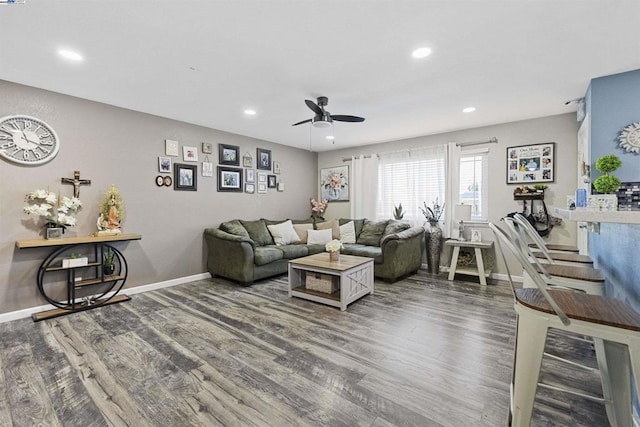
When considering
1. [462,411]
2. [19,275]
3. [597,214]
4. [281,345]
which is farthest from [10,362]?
[597,214]

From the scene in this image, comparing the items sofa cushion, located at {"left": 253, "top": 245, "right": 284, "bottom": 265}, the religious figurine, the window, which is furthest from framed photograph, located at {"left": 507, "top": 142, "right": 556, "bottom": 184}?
the religious figurine

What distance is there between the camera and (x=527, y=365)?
47.9 inches

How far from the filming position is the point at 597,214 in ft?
4.00

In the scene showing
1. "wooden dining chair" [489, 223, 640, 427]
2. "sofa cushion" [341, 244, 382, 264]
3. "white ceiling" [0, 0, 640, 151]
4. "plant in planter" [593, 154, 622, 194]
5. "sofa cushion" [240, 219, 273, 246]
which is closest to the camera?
"wooden dining chair" [489, 223, 640, 427]

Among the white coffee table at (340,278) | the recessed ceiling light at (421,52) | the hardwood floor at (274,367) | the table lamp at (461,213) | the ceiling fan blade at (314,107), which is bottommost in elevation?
the hardwood floor at (274,367)

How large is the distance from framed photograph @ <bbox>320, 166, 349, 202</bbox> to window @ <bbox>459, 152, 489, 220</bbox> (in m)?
2.26

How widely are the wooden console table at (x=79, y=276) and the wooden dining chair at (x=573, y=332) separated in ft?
12.3

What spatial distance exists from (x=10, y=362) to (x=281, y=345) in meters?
1.99

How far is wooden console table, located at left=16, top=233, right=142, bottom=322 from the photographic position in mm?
2953

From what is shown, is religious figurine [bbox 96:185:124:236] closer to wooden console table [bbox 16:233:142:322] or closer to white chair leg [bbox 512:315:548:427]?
wooden console table [bbox 16:233:142:322]

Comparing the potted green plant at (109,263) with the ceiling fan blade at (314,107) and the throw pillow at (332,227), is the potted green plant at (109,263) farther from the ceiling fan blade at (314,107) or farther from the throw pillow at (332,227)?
the throw pillow at (332,227)

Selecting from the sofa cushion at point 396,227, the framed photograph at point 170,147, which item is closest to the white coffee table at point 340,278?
the sofa cushion at point 396,227

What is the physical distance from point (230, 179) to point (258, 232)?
3.37 feet

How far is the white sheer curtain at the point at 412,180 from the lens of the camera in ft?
15.9
